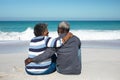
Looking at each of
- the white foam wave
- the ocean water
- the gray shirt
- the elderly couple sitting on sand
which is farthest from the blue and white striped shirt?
the white foam wave

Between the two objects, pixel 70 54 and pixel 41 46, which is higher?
pixel 41 46

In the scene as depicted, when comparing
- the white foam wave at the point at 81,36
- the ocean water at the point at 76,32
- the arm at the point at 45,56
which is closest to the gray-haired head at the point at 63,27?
the arm at the point at 45,56

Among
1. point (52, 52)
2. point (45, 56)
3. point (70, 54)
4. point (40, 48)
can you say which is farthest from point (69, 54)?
point (40, 48)

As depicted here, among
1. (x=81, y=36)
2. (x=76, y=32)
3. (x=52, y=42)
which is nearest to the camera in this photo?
(x=52, y=42)

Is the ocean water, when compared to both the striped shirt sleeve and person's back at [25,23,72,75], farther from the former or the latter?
the striped shirt sleeve

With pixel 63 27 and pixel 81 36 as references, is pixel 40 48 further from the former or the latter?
pixel 81 36

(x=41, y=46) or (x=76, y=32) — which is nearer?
(x=41, y=46)

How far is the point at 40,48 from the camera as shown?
5496 millimetres

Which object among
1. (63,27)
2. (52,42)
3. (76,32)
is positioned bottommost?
(76,32)

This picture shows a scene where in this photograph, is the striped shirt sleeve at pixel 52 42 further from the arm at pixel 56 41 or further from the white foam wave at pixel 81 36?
the white foam wave at pixel 81 36

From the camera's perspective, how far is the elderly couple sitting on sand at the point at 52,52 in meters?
5.48

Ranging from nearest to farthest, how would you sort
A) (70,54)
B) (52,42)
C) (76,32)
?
(52,42) < (70,54) < (76,32)

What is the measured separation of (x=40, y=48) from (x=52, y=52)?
256mm

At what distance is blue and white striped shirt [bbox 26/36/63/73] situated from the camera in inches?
215
